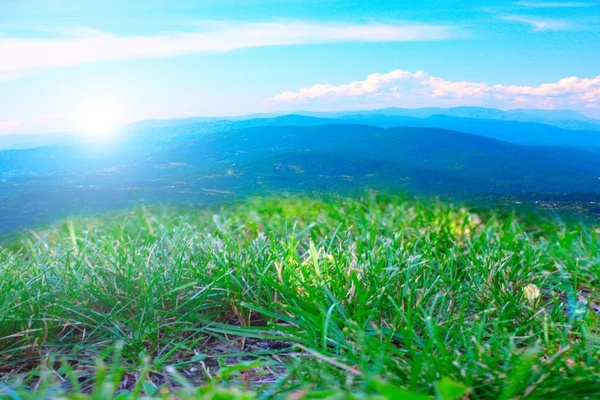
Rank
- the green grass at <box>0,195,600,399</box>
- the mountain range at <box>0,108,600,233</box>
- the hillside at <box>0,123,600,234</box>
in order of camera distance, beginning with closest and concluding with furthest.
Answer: the green grass at <box>0,195,600,399</box>
the hillside at <box>0,123,600,234</box>
the mountain range at <box>0,108,600,233</box>

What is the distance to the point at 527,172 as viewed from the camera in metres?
140

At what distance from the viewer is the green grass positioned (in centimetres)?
152

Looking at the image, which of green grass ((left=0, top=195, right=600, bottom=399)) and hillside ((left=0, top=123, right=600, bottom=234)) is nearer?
green grass ((left=0, top=195, right=600, bottom=399))

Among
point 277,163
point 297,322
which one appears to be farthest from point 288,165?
point 297,322

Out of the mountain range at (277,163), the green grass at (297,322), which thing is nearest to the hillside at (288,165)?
the mountain range at (277,163)

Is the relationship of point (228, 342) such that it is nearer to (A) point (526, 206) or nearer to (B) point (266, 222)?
(B) point (266, 222)

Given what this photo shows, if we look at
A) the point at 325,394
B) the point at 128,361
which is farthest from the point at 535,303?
the point at 128,361

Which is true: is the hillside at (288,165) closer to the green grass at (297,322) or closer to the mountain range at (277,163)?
the mountain range at (277,163)

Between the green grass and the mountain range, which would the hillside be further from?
the green grass

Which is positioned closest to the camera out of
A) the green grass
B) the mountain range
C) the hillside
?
the green grass

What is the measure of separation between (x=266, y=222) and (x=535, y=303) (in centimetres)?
252

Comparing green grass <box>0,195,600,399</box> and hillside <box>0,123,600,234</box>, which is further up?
green grass <box>0,195,600,399</box>

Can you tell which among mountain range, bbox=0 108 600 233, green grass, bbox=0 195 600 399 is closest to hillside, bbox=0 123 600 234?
mountain range, bbox=0 108 600 233

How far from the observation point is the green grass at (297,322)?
4.99ft
